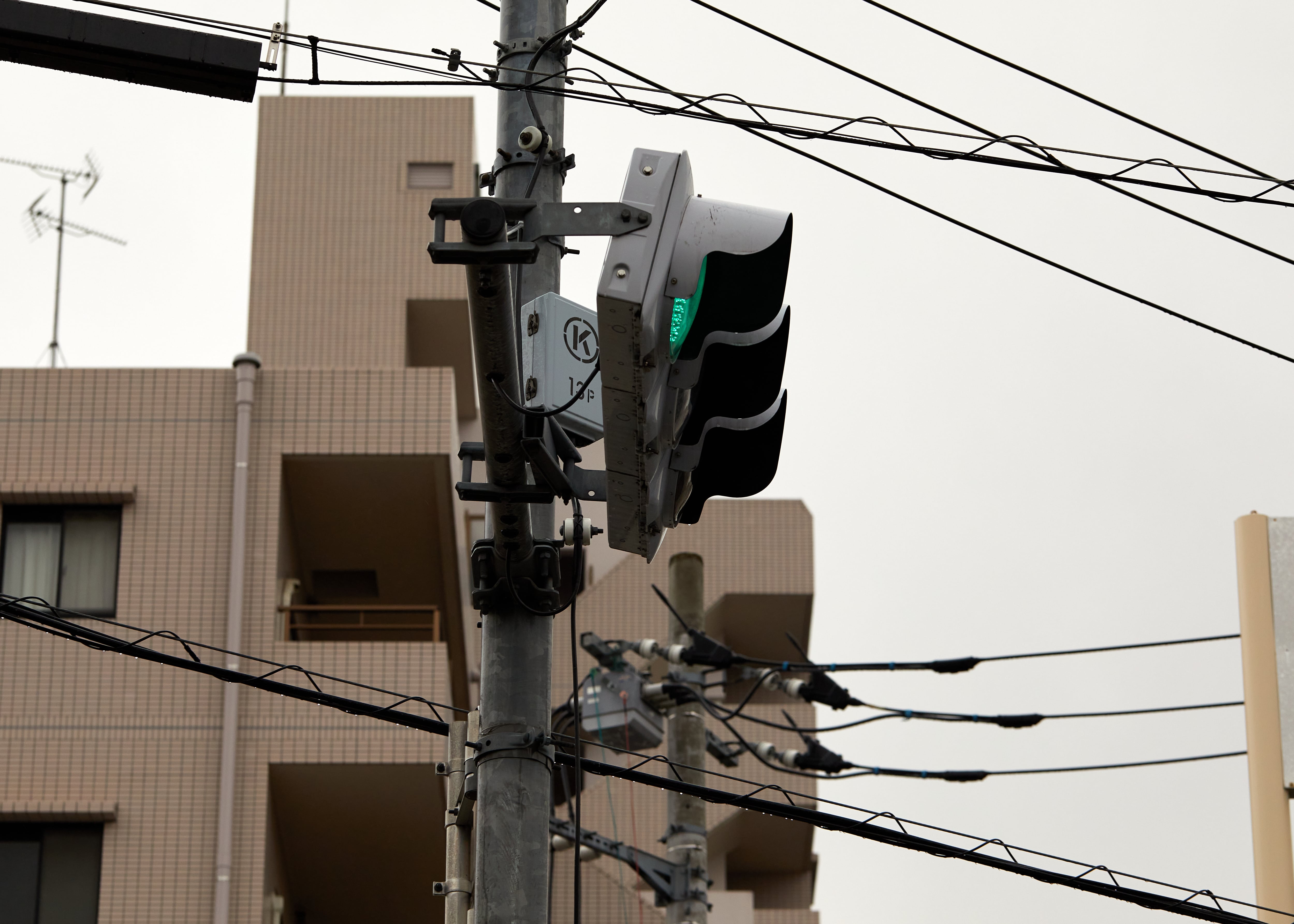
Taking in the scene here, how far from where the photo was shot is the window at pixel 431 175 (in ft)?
85.8

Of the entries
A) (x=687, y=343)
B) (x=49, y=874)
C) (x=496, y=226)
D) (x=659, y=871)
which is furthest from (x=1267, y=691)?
(x=49, y=874)

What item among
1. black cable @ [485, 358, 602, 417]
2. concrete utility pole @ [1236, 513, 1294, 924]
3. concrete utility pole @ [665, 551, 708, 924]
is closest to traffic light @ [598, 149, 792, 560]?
black cable @ [485, 358, 602, 417]

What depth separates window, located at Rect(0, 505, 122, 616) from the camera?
20.7m

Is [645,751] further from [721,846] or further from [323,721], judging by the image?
[323,721]

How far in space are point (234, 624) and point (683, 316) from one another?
15.1m

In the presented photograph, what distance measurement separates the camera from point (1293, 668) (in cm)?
1458

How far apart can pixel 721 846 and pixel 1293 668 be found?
14229 mm

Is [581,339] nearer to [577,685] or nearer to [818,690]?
[577,685]

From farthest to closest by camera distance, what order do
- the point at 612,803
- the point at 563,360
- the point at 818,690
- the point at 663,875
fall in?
the point at 612,803
the point at 818,690
the point at 663,875
the point at 563,360

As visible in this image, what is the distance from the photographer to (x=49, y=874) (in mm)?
19328

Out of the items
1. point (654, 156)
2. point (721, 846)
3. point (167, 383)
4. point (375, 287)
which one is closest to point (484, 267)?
point (654, 156)

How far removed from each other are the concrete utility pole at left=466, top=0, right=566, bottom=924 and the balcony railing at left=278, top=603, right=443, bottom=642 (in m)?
13.1

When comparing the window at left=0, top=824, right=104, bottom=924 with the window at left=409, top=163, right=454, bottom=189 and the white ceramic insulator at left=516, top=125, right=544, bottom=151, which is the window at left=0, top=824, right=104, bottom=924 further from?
the white ceramic insulator at left=516, top=125, right=544, bottom=151

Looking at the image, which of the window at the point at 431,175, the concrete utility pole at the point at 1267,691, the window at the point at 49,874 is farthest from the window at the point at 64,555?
the concrete utility pole at the point at 1267,691
